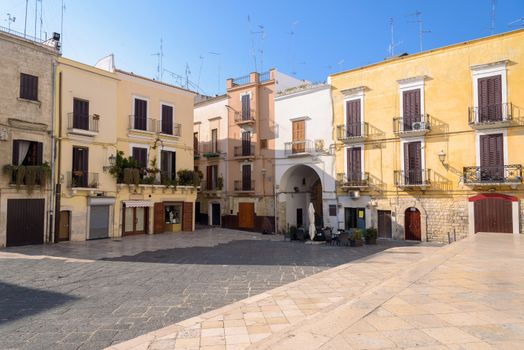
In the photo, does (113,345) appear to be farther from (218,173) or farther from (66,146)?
(218,173)

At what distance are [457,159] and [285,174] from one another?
37.5 ft

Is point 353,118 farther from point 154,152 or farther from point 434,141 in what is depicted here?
point 154,152

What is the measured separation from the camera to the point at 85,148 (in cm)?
1962

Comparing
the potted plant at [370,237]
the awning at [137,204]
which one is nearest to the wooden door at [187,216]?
the awning at [137,204]

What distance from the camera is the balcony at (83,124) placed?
1888cm

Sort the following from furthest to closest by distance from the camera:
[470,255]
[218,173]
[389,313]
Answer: [218,173] → [470,255] → [389,313]

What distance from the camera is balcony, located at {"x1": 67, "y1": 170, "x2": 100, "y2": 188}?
61.4 ft

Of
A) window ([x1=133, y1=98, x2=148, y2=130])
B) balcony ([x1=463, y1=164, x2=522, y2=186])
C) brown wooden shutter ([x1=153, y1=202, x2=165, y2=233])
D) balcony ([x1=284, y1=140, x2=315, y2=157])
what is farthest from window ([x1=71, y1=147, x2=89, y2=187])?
balcony ([x1=463, y1=164, x2=522, y2=186])

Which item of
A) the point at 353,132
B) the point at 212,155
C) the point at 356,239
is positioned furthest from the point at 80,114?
the point at 353,132

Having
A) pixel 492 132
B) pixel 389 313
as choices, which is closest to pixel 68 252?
pixel 389 313

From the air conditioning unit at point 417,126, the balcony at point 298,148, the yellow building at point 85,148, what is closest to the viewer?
the yellow building at point 85,148

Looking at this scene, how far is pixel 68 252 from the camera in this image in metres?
15.0

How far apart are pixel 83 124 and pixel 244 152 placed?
12.3 metres

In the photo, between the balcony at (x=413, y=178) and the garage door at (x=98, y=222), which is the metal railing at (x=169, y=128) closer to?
the garage door at (x=98, y=222)
